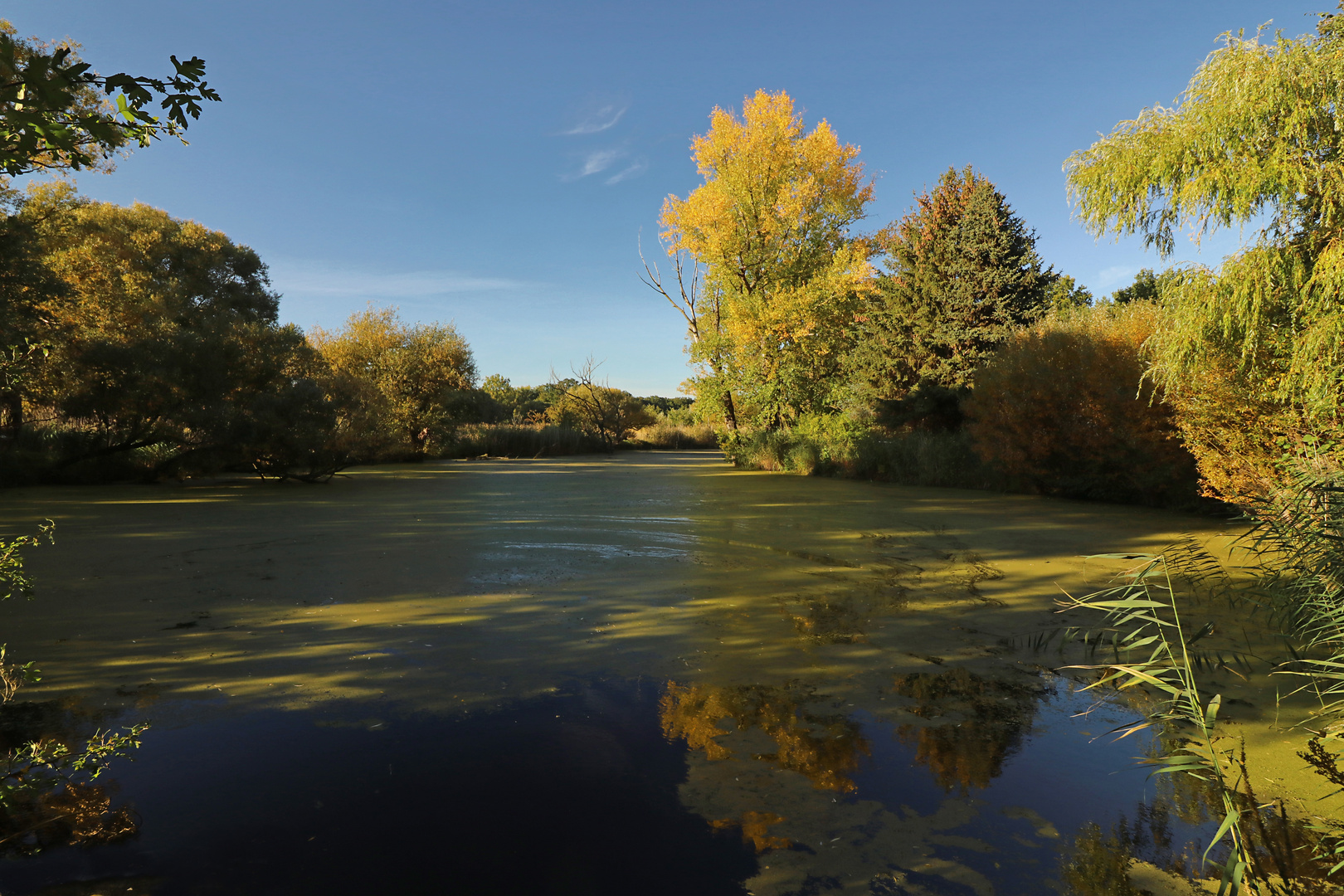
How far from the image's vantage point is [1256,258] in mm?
5785

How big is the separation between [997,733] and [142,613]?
14.9 feet

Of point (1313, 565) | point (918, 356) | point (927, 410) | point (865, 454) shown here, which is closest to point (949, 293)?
point (918, 356)

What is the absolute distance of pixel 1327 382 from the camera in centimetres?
521

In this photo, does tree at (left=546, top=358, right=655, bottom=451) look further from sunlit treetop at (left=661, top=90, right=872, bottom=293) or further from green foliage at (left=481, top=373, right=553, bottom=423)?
sunlit treetop at (left=661, top=90, right=872, bottom=293)

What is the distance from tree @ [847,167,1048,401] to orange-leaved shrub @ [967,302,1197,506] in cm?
376

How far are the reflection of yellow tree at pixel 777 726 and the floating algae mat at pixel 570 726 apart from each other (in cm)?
1

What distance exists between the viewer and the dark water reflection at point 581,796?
5.58 ft

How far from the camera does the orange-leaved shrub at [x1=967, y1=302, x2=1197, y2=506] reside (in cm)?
864

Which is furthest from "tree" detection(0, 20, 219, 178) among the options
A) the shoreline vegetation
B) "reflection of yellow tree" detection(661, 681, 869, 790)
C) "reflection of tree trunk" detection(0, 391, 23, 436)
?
"reflection of tree trunk" detection(0, 391, 23, 436)

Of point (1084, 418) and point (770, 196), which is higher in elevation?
point (770, 196)

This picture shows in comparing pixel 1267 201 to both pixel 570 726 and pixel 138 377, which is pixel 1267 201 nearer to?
pixel 570 726

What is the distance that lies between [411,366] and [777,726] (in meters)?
21.8

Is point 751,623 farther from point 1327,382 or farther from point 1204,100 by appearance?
point 1204,100

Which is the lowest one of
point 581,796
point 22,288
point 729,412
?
point 581,796
